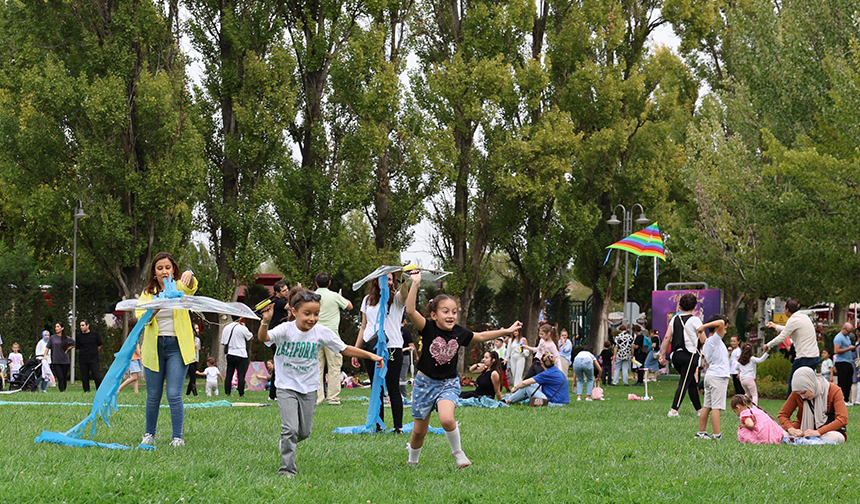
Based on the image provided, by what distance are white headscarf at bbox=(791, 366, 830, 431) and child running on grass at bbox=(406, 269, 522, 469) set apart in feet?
17.5

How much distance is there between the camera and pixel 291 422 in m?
6.66

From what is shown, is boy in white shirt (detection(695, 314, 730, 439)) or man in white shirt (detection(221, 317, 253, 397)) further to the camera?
man in white shirt (detection(221, 317, 253, 397))

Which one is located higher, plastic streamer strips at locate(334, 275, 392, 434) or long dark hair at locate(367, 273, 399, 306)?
long dark hair at locate(367, 273, 399, 306)

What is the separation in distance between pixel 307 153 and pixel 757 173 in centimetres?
1473

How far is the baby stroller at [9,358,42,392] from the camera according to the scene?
66.9ft

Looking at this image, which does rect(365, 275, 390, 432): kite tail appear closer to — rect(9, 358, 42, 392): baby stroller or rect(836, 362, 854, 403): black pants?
rect(836, 362, 854, 403): black pants

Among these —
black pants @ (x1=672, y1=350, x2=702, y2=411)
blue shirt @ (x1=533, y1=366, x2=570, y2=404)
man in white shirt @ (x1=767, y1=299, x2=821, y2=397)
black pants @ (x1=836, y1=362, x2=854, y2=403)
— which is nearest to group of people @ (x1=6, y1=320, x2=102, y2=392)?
blue shirt @ (x1=533, y1=366, x2=570, y2=404)

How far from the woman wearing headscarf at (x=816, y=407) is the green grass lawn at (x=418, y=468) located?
78 centimetres

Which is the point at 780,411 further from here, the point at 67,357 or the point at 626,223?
the point at 626,223

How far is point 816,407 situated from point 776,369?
39.7 feet

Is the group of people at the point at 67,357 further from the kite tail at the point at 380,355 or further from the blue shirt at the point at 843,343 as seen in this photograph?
the blue shirt at the point at 843,343

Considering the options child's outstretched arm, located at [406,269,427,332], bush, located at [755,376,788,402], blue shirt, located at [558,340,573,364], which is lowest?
bush, located at [755,376,788,402]

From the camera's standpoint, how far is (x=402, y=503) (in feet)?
18.8

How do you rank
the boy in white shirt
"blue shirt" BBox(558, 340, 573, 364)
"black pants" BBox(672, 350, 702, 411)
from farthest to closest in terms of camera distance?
"blue shirt" BBox(558, 340, 573, 364) → "black pants" BBox(672, 350, 702, 411) → the boy in white shirt
